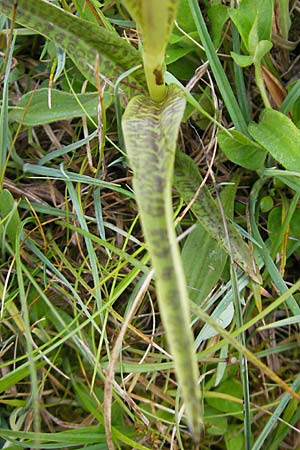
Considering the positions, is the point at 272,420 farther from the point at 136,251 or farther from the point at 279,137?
the point at 279,137

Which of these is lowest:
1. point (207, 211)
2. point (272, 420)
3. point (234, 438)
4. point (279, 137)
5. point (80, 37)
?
point (234, 438)

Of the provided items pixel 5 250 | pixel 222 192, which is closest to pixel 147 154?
pixel 222 192

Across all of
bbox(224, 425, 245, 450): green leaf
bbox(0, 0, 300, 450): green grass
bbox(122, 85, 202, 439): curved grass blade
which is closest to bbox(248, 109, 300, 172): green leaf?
bbox(0, 0, 300, 450): green grass

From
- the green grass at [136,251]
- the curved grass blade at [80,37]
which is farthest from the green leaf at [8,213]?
the curved grass blade at [80,37]

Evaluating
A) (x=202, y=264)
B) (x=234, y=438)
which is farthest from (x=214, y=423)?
(x=202, y=264)

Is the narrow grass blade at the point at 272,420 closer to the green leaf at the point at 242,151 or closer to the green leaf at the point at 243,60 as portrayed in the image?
the green leaf at the point at 242,151
